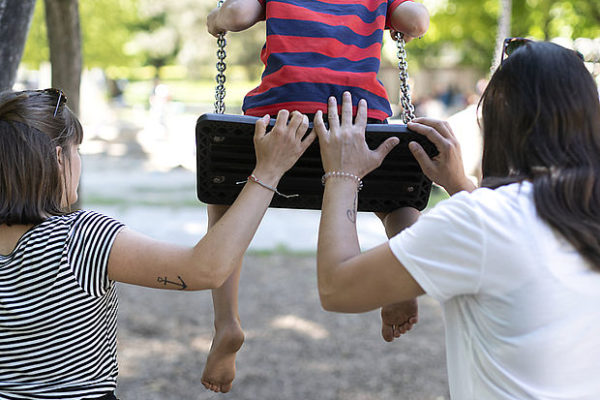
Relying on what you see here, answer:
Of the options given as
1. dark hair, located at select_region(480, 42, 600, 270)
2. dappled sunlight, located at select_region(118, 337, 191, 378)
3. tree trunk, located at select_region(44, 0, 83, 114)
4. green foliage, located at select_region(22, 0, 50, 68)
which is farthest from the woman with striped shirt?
green foliage, located at select_region(22, 0, 50, 68)

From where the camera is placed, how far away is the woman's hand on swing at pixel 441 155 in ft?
6.03

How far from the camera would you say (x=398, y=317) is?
235cm

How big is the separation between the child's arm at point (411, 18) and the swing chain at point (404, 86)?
0.05m

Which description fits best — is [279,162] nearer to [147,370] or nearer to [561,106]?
[561,106]

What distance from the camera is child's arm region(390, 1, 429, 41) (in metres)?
2.11

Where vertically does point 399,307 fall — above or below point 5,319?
below

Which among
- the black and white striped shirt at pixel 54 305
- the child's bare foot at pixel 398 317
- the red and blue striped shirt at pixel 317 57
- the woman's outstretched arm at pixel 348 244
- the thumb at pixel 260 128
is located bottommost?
the child's bare foot at pixel 398 317

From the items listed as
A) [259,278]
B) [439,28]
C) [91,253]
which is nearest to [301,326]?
[259,278]

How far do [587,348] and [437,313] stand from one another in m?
5.18

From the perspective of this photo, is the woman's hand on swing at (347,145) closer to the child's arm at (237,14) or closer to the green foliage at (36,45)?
the child's arm at (237,14)

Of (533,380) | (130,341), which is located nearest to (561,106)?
(533,380)

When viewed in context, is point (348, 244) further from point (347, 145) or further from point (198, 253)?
point (198, 253)

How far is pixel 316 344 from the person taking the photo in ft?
18.5

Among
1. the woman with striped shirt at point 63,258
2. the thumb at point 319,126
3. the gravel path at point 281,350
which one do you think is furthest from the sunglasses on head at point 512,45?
the gravel path at point 281,350
